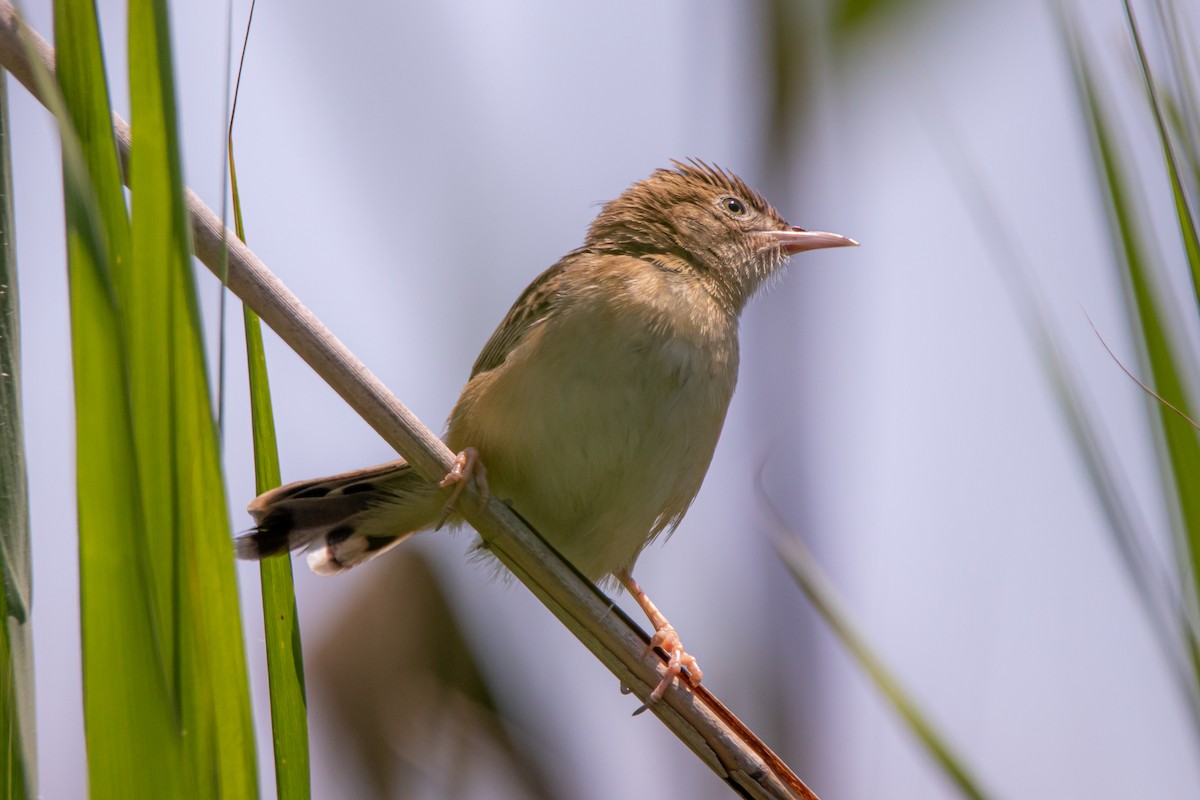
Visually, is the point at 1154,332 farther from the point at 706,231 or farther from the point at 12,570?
the point at 706,231

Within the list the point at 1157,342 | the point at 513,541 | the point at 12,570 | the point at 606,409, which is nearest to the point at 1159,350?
the point at 1157,342

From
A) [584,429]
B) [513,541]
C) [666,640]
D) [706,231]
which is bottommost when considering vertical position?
[666,640]

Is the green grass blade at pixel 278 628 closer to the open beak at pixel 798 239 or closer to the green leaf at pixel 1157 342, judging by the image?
the green leaf at pixel 1157 342

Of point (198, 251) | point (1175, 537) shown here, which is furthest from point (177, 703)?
point (1175, 537)

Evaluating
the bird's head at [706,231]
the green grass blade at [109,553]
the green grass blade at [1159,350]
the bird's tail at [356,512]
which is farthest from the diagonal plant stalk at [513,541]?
the bird's head at [706,231]

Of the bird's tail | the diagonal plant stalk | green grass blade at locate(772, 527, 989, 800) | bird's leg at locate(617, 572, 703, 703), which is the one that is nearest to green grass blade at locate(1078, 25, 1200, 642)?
green grass blade at locate(772, 527, 989, 800)

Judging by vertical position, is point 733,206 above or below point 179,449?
above

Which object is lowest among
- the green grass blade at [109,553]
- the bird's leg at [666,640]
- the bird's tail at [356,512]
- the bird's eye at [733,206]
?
the bird's leg at [666,640]
